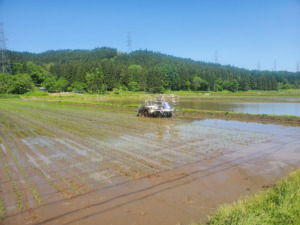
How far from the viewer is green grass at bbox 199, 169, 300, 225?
135 inches

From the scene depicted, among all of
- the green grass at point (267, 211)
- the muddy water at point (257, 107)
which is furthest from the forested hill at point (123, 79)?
the green grass at point (267, 211)

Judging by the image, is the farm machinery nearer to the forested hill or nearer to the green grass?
the green grass

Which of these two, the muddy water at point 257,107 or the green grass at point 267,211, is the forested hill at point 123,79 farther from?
the green grass at point 267,211

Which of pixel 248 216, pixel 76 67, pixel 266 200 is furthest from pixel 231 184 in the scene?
pixel 76 67

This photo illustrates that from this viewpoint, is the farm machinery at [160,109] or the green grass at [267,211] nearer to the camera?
the green grass at [267,211]

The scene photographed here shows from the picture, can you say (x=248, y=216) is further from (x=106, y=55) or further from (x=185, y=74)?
(x=106, y=55)

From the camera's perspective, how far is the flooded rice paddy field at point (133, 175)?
13.8ft

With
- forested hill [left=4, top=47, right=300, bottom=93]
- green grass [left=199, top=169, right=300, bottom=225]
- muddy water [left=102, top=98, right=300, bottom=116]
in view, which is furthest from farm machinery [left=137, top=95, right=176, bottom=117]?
forested hill [left=4, top=47, right=300, bottom=93]

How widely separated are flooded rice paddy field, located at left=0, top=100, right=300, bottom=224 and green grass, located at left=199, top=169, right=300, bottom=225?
58cm

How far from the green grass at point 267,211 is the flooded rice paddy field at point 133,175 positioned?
1.90 ft

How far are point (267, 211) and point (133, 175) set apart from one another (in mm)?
3220

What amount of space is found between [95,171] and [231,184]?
11.7 ft

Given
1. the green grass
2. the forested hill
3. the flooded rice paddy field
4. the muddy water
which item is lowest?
the flooded rice paddy field

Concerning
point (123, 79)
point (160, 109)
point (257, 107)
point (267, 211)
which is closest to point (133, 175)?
point (267, 211)
